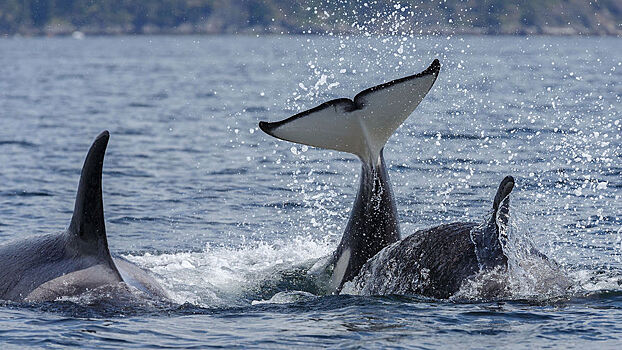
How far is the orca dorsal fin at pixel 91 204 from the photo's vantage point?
10.5 metres

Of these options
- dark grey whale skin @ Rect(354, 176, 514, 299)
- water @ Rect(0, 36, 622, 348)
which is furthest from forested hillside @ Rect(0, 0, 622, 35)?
dark grey whale skin @ Rect(354, 176, 514, 299)

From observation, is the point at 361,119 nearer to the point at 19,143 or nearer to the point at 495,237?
the point at 495,237

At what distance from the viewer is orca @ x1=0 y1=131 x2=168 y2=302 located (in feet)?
34.9

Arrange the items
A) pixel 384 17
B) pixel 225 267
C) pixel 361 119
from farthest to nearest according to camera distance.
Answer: pixel 384 17, pixel 225 267, pixel 361 119

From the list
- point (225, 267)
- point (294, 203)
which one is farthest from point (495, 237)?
point (294, 203)

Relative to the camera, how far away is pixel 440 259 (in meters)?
11.3

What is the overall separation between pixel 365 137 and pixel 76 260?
339 cm

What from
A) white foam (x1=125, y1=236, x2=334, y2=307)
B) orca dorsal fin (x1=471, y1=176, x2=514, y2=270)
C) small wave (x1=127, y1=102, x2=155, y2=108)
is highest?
small wave (x1=127, y1=102, x2=155, y2=108)

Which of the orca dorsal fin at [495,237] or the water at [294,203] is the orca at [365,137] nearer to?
the water at [294,203]

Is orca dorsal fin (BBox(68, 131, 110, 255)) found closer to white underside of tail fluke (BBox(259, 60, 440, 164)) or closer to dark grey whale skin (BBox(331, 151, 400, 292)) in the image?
white underside of tail fluke (BBox(259, 60, 440, 164))

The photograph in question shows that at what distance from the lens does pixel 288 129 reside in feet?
37.2

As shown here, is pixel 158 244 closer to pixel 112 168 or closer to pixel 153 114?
pixel 112 168

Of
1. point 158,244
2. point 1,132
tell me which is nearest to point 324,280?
point 158,244

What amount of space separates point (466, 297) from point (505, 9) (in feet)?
493
